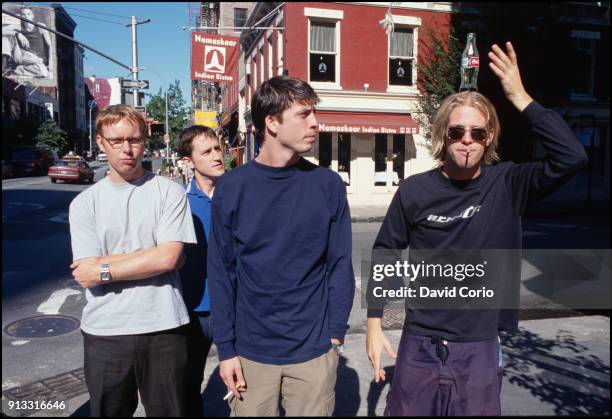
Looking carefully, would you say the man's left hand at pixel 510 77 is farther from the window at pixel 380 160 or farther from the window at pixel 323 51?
the window at pixel 380 160

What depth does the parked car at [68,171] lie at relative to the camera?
95.6 ft

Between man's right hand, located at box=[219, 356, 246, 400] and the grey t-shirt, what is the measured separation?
0.41m

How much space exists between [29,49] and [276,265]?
280 ft

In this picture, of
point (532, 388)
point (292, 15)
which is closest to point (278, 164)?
point (532, 388)

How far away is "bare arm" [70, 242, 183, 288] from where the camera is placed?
2.45m

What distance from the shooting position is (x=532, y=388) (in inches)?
155

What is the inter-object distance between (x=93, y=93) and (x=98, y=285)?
142 m

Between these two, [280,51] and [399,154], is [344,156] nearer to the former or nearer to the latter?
[399,154]

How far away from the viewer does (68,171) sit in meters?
29.2

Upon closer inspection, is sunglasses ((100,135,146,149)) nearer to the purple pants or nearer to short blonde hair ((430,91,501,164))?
short blonde hair ((430,91,501,164))

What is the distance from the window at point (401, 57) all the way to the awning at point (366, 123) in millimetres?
1526

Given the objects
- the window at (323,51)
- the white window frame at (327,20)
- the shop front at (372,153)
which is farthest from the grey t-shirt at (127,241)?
the window at (323,51)

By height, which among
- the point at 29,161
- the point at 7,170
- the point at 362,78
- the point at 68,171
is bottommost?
the point at 7,170

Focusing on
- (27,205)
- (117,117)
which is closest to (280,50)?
(27,205)
